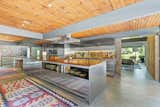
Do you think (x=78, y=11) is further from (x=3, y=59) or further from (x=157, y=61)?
(x=3, y=59)

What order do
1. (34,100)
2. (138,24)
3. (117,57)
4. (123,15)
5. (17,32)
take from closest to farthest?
(123,15), (34,100), (138,24), (17,32), (117,57)

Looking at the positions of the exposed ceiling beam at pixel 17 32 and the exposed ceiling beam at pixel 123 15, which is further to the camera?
the exposed ceiling beam at pixel 17 32

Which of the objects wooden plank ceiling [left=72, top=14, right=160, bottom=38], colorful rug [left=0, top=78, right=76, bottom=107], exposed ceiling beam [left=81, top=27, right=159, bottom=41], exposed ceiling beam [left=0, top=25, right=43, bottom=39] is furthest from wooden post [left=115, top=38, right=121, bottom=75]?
exposed ceiling beam [left=0, top=25, right=43, bottom=39]

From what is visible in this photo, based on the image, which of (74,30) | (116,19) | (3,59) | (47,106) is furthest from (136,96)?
(3,59)

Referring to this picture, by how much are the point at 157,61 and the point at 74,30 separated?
4671 mm

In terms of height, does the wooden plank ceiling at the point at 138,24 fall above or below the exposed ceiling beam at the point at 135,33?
above

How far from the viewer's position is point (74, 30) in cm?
423

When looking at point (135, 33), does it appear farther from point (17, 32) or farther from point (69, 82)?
point (17, 32)

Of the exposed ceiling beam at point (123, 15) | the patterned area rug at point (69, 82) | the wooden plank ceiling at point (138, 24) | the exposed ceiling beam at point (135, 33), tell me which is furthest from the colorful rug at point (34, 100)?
the exposed ceiling beam at point (135, 33)

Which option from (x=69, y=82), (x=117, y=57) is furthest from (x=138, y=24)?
(x=69, y=82)

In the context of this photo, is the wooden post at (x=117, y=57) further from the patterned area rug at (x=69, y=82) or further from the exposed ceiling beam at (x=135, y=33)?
the patterned area rug at (x=69, y=82)

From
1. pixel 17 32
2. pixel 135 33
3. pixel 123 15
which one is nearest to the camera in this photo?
pixel 123 15

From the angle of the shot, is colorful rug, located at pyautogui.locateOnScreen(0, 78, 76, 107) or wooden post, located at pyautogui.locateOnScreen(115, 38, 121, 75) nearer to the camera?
colorful rug, located at pyautogui.locateOnScreen(0, 78, 76, 107)

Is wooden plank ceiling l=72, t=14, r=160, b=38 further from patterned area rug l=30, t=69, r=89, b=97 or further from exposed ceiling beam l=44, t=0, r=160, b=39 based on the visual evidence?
patterned area rug l=30, t=69, r=89, b=97
